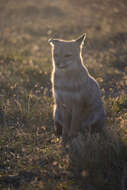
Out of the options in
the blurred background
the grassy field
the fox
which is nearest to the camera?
the grassy field

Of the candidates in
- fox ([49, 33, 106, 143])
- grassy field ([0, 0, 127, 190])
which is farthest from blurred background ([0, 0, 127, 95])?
fox ([49, 33, 106, 143])

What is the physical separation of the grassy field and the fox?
0.97ft

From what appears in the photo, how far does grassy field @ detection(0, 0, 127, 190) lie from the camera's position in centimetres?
325

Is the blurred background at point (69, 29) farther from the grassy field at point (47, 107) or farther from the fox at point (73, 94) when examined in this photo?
the fox at point (73, 94)

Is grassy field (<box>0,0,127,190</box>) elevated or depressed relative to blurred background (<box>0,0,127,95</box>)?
depressed

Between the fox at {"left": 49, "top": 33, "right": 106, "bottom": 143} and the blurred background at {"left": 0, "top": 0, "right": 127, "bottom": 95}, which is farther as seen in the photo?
the blurred background at {"left": 0, "top": 0, "right": 127, "bottom": 95}

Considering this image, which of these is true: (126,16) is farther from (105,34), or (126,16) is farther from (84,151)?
(84,151)

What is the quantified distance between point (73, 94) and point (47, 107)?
116cm

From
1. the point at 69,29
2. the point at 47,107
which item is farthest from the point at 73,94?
the point at 69,29

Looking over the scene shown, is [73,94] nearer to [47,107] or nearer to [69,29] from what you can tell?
[47,107]

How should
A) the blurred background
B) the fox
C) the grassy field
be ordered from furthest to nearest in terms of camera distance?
the blurred background → the fox → the grassy field

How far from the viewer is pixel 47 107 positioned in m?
4.94

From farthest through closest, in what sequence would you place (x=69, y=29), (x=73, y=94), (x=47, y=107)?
(x=69, y=29)
(x=47, y=107)
(x=73, y=94)

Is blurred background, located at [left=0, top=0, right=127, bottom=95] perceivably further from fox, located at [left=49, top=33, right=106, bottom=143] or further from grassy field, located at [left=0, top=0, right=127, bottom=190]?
fox, located at [left=49, top=33, right=106, bottom=143]
